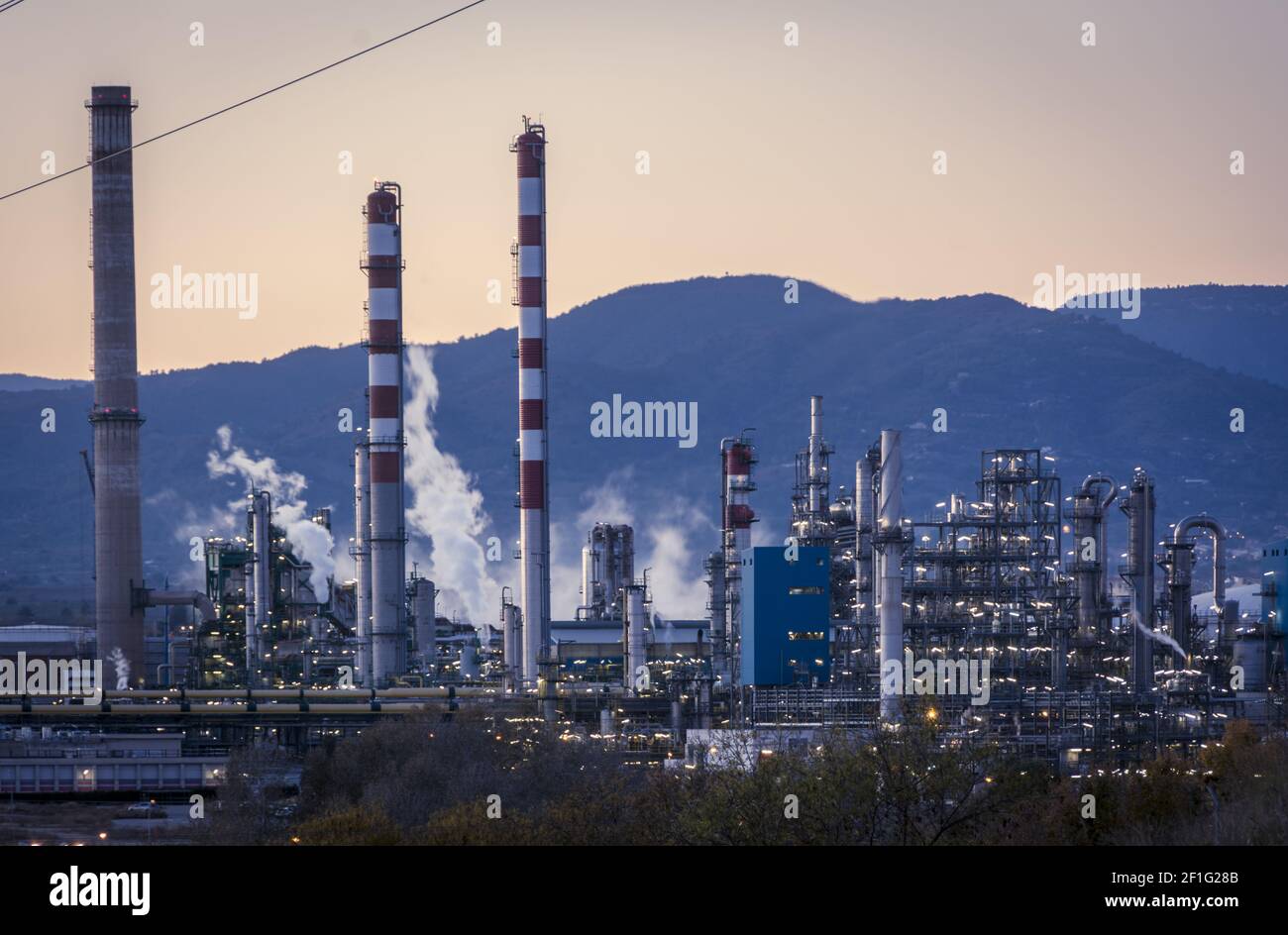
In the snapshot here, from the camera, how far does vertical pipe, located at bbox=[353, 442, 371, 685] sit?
5075 centimetres

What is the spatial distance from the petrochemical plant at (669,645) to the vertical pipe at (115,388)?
0.06 metres

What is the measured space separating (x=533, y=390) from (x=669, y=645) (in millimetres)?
10926

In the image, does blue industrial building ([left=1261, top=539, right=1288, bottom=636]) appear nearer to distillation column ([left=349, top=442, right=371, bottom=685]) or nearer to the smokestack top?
distillation column ([left=349, top=442, right=371, bottom=685])

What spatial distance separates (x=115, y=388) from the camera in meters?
47.2

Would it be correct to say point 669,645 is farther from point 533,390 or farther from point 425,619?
point 533,390

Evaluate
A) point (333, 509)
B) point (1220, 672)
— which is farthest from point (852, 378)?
point (1220, 672)

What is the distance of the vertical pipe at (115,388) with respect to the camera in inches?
1831

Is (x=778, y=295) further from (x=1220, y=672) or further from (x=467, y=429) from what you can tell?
(x=1220, y=672)

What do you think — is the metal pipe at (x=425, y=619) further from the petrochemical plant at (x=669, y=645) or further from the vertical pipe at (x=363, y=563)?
the vertical pipe at (x=363, y=563)

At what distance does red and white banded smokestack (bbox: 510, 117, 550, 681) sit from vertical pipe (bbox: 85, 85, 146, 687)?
33.2ft

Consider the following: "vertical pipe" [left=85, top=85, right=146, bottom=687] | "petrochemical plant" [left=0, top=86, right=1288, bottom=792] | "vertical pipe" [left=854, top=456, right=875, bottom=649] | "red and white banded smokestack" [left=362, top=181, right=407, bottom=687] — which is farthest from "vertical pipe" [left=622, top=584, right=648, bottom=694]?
"vertical pipe" [left=85, top=85, right=146, bottom=687]

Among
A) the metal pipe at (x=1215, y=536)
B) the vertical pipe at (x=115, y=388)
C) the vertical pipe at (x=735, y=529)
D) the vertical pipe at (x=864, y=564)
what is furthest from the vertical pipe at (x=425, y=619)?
the metal pipe at (x=1215, y=536)
